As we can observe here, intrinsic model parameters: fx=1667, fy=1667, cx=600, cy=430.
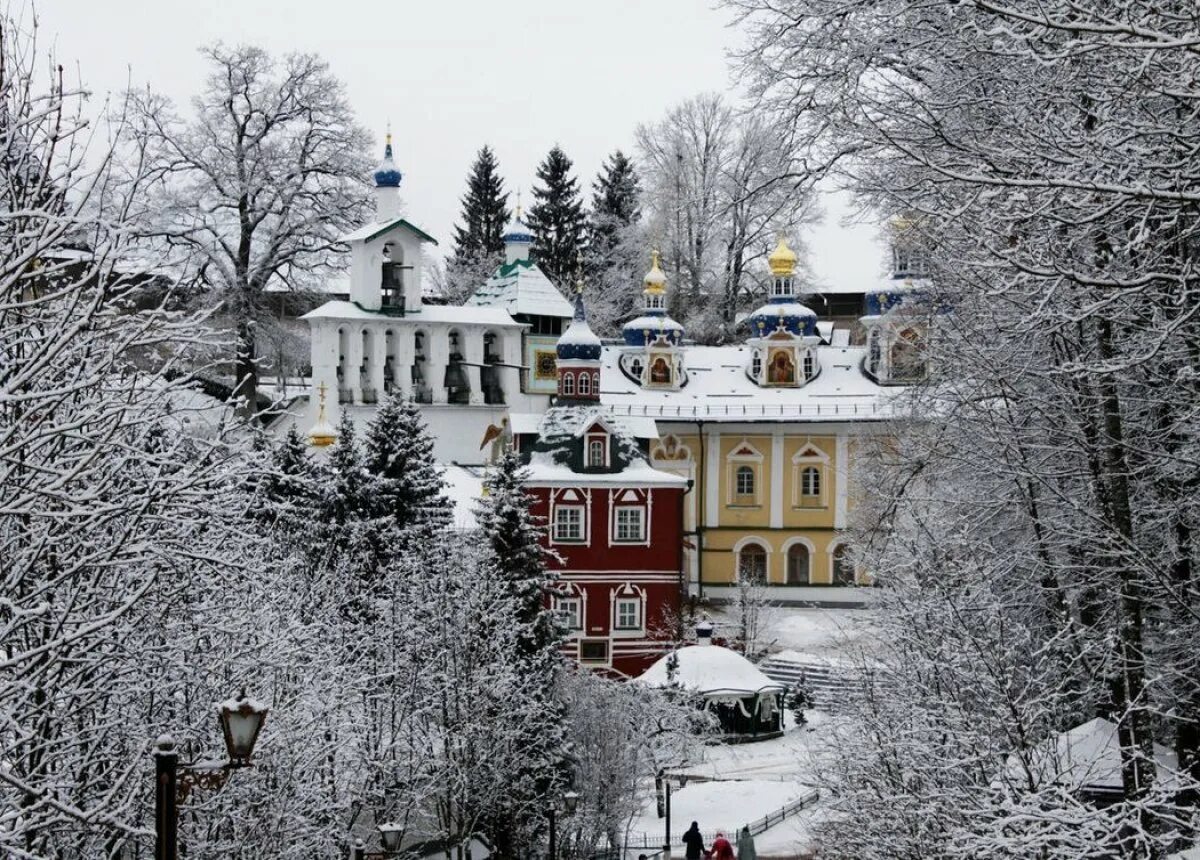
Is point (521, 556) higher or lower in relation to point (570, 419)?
lower

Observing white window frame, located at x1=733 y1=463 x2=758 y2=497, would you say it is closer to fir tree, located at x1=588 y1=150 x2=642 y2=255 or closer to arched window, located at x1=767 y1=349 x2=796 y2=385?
arched window, located at x1=767 y1=349 x2=796 y2=385

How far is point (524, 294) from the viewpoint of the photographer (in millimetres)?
52844

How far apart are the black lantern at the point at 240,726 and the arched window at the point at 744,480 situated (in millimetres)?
41792

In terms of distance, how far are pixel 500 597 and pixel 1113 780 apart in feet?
53.8

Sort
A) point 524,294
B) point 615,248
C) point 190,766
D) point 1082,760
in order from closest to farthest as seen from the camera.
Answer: point 190,766 < point 1082,760 < point 524,294 < point 615,248

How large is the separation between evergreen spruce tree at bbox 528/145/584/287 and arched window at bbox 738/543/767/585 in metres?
26.2

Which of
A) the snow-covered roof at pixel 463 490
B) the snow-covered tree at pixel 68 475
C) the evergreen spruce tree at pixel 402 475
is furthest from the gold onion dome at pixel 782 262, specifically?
the snow-covered tree at pixel 68 475

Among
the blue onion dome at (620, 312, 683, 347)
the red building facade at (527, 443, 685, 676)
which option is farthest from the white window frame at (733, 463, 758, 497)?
the red building facade at (527, 443, 685, 676)

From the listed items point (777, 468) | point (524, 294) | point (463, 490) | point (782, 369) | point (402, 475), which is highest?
point (524, 294)

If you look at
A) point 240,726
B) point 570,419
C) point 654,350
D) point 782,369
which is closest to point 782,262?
point 782,369

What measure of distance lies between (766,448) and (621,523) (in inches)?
391

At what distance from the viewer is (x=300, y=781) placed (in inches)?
650

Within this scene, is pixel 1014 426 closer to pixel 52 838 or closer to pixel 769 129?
pixel 769 129

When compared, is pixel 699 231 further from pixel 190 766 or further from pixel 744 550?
pixel 190 766
